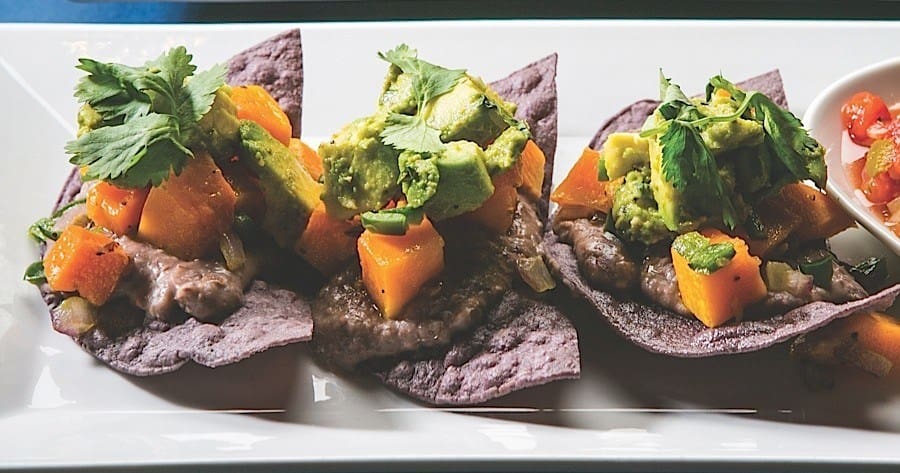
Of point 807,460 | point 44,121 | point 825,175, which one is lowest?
point 807,460

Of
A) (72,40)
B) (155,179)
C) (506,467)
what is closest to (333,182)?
(155,179)

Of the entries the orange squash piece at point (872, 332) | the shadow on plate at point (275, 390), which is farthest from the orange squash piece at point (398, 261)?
the orange squash piece at point (872, 332)

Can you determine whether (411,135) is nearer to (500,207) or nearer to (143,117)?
(500,207)

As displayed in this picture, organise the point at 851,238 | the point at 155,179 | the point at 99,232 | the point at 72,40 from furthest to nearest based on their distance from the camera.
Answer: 1. the point at 72,40
2. the point at 851,238
3. the point at 99,232
4. the point at 155,179

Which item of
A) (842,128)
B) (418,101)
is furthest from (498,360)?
(842,128)

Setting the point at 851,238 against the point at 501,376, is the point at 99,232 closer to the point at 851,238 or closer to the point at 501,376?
the point at 501,376

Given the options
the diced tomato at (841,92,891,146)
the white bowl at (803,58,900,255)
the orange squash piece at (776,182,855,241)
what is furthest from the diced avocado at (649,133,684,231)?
the diced tomato at (841,92,891,146)

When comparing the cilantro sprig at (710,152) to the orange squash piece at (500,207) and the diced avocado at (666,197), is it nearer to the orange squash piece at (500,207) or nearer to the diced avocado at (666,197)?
the diced avocado at (666,197)
